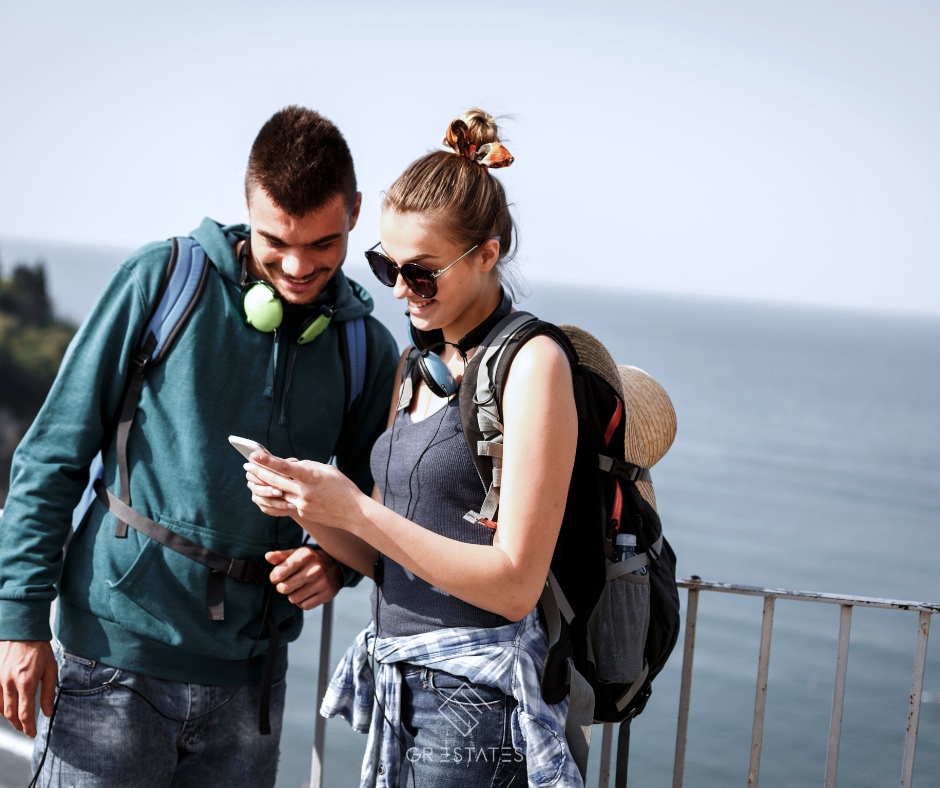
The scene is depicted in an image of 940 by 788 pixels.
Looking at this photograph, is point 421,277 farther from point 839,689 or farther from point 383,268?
point 839,689

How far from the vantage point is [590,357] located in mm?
2156

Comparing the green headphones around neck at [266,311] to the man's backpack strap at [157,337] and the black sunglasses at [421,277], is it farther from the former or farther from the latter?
the black sunglasses at [421,277]

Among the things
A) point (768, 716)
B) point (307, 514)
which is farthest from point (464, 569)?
point (768, 716)

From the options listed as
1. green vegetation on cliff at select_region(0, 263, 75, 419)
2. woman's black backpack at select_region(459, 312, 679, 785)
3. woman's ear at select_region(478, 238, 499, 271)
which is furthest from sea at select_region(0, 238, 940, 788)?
green vegetation on cliff at select_region(0, 263, 75, 419)

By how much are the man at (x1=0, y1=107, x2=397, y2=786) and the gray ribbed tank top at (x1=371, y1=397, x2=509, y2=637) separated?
0.44 metres

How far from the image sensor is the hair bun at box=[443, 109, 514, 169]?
221cm

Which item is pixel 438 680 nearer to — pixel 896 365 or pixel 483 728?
pixel 483 728

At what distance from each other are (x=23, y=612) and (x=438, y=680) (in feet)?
3.55

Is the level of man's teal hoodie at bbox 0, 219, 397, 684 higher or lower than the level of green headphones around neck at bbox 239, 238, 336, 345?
lower

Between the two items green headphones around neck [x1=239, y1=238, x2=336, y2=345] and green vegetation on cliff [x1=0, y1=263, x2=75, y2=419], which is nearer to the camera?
green headphones around neck [x1=239, y1=238, x2=336, y2=345]

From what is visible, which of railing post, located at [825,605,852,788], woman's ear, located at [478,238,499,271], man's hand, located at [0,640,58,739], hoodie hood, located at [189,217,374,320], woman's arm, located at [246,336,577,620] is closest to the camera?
woman's arm, located at [246,336,577,620]

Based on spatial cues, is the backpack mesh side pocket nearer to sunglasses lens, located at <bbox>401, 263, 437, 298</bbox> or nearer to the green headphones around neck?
sunglasses lens, located at <bbox>401, 263, 437, 298</bbox>

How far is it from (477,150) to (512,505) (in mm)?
898

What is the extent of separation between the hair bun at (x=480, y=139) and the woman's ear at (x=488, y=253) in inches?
7.6
